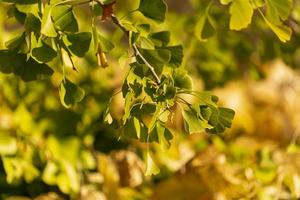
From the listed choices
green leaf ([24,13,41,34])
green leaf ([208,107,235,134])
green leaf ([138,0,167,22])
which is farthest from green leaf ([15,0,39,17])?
green leaf ([208,107,235,134])

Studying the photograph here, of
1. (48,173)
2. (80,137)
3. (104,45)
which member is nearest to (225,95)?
(80,137)

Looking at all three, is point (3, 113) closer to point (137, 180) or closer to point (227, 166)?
point (137, 180)

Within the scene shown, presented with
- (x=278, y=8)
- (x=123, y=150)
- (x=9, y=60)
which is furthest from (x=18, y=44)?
(x=123, y=150)

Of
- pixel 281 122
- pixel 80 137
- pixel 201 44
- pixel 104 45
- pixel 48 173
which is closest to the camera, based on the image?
pixel 104 45

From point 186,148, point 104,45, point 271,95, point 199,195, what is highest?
point 104,45

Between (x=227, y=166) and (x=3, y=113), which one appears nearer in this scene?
(x=227, y=166)

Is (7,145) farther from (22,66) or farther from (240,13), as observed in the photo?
(240,13)

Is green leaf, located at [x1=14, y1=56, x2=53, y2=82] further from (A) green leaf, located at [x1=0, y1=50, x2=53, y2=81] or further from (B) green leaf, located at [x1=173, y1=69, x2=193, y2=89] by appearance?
(B) green leaf, located at [x1=173, y1=69, x2=193, y2=89]
